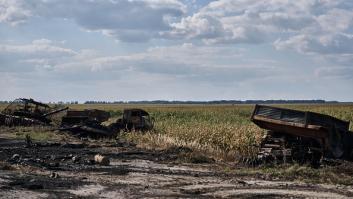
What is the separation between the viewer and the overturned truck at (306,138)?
18.1 meters

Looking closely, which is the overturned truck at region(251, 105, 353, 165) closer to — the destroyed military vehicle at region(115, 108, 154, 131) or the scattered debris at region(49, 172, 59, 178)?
the scattered debris at region(49, 172, 59, 178)

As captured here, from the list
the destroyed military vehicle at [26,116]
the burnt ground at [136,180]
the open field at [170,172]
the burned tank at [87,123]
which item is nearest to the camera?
the burnt ground at [136,180]

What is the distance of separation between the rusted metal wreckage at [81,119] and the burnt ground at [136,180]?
9.23m

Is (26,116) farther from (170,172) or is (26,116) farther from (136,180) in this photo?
(136,180)

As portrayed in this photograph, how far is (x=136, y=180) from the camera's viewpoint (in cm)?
1519

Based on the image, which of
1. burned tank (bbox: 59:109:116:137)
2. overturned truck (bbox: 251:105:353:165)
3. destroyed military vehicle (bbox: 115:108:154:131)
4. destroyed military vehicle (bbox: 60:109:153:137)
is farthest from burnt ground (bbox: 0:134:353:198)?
destroyed military vehicle (bbox: 115:108:154:131)

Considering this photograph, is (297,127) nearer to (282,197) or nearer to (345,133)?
(345,133)

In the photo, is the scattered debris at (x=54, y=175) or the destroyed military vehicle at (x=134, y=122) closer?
the scattered debris at (x=54, y=175)

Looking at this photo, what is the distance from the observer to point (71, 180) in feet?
48.6

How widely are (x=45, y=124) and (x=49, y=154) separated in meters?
17.7

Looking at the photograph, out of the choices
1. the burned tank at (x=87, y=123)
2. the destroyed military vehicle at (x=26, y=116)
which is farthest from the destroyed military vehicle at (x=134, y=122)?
the destroyed military vehicle at (x=26, y=116)

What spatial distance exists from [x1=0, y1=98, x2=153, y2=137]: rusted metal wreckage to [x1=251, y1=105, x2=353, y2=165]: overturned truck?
13.9 m

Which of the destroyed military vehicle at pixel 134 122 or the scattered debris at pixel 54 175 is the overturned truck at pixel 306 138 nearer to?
the scattered debris at pixel 54 175

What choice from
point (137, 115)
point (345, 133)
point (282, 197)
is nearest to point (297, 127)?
point (345, 133)
